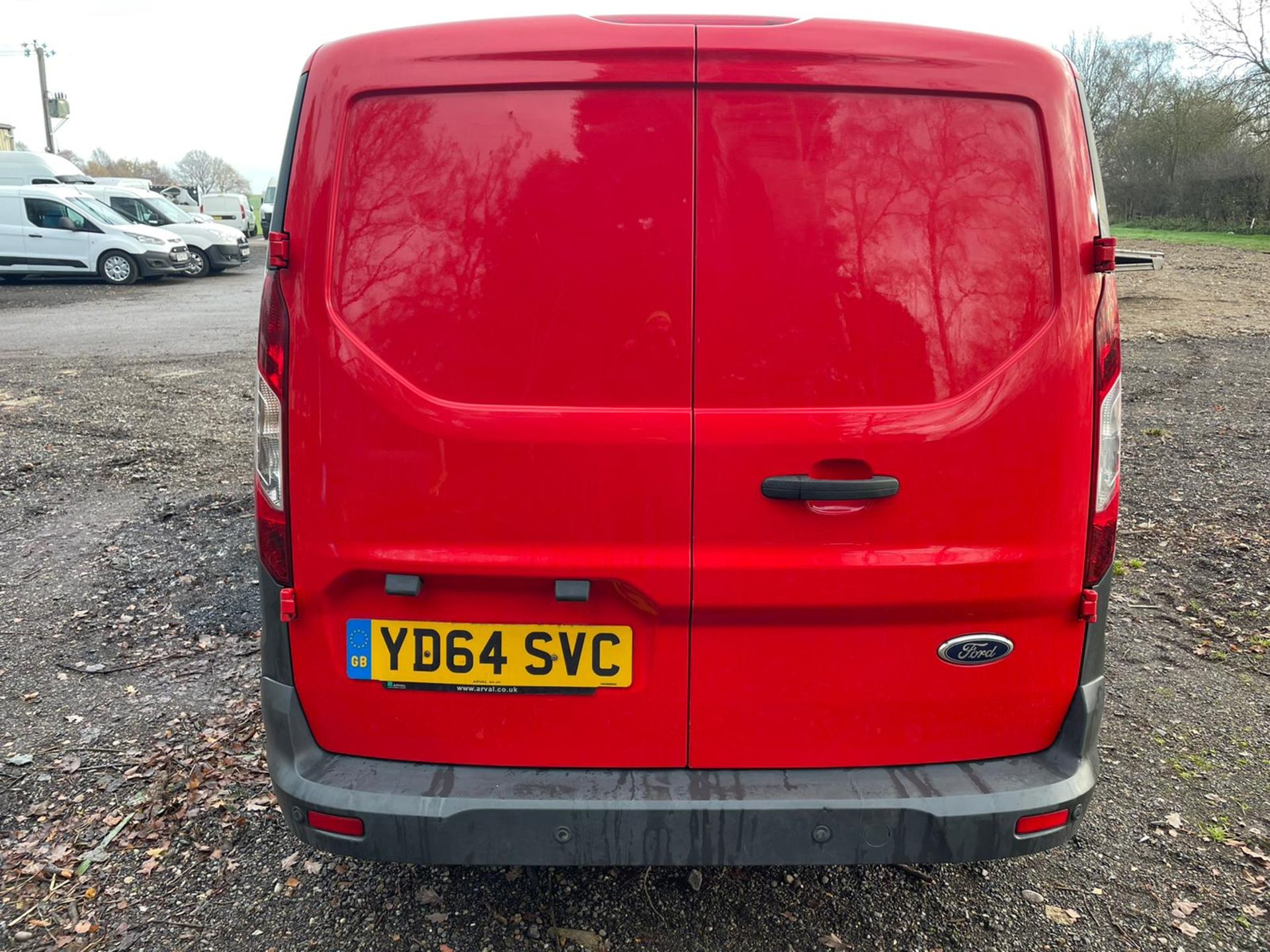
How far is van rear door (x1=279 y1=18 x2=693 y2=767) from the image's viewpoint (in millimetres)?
1978

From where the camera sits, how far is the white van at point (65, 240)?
1967 centimetres

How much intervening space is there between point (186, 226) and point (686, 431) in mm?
24053

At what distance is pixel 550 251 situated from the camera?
78.1 inches

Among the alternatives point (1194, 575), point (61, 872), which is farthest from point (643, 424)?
point (1194, 575)

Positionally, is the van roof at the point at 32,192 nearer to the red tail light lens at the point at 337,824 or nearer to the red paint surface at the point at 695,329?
the red paint surface at the point at 695,329

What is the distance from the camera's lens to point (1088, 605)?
2178 mm

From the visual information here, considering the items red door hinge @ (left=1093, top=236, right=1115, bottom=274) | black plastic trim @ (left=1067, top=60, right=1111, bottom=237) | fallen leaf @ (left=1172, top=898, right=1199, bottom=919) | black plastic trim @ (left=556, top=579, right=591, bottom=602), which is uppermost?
black plastic trim @ (left=1067, top=60, right=1111, bottom=237)

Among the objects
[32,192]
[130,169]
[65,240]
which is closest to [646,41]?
[65,240]

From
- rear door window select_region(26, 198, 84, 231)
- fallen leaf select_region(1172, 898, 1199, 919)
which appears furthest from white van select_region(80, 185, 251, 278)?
fallen leaf select_region(1172, 898, 1199, 919)

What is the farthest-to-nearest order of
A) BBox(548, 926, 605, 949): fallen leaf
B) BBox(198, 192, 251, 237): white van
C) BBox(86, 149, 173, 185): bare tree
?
BBox(86, 149, 173, 185): bare tree → BBox(198, 192, 251, 237): white van → BBox(548, 926, 605, 949): fallen leaf

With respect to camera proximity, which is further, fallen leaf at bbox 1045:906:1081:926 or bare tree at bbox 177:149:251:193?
bare tree at bbox 177:149:251:193

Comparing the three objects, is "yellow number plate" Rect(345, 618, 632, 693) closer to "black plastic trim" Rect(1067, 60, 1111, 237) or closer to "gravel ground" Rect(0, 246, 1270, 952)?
"gravel ground" Rect(0, 246, 1270, 952)

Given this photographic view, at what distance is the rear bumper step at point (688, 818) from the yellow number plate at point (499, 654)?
0.23 metres

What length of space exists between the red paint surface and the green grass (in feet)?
93.7
